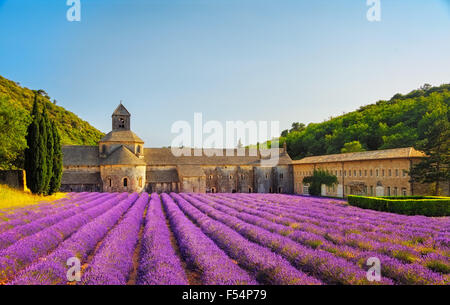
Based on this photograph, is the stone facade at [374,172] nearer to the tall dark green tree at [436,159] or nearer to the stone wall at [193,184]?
the tall dark green tree at [436,159]

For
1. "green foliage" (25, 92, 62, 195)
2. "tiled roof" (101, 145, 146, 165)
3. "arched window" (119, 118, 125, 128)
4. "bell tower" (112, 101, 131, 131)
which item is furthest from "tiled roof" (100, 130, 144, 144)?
"green foliage" (25, 92, 62, 195)

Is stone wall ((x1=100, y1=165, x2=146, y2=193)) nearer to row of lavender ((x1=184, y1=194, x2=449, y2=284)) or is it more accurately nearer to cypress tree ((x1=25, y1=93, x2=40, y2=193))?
cypress tree ((x1=25, y1=93, x2=40, y2=193))

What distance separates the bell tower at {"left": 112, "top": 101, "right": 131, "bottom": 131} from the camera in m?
42.6

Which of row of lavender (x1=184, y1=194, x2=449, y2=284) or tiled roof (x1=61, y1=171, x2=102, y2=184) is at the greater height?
tiled roof (x1=61, y1=171, x2=102, y2=184)

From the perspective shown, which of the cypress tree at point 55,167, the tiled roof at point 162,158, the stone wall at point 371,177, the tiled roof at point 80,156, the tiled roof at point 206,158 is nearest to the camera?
the cypress tree at point 55,167

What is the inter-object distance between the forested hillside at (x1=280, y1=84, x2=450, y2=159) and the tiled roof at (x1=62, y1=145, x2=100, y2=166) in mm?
40906

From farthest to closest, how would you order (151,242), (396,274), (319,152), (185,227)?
(319,152), (185,227), (151,242), (396,274)

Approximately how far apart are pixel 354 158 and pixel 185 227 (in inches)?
1076

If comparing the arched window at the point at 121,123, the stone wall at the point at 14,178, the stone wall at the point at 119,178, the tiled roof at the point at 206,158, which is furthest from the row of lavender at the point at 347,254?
the arched window at the point at 121,123

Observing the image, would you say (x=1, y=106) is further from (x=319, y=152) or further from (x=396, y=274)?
(x=319, y=152)

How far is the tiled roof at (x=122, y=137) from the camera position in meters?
39.9

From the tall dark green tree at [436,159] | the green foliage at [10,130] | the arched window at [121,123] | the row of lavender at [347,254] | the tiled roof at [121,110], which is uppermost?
the tiled roof at [121,110]
